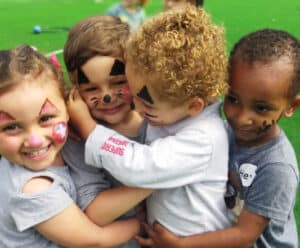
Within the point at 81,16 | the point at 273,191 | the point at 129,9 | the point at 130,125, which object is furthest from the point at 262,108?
the point at 81,16

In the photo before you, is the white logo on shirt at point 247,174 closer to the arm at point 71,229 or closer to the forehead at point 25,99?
the arm at point 71,229

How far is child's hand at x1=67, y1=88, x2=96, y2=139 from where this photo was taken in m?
1.94

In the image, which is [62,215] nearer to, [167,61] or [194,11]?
[167,61]

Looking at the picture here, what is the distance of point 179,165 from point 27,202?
21.1 inches

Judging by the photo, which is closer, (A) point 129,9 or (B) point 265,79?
(B) point 265,79

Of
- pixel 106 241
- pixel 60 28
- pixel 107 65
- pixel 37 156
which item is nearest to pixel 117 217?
pixel 106 241

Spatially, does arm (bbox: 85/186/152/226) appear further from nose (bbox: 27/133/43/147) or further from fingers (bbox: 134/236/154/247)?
nose (bbox: 27/133/43/147)

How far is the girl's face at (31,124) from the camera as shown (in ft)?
5.92

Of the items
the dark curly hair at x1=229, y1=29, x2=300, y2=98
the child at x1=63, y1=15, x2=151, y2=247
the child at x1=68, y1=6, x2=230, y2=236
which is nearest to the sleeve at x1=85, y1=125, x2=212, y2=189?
the child at x1=68, y1=6, x2=230, y2=236

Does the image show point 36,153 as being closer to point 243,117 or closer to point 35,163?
point 35,163

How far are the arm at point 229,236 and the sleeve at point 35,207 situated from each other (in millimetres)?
432

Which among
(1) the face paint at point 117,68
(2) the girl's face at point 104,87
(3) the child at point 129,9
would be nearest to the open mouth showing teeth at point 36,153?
(2) the girl's face at point 104,87

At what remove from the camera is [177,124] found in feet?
6.23

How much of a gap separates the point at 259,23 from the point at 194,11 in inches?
444
